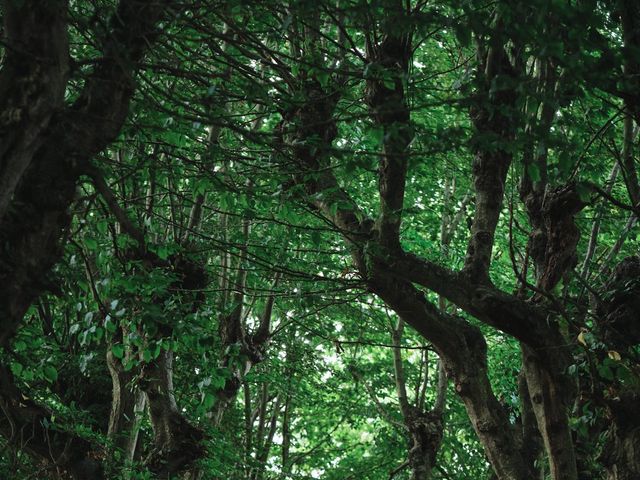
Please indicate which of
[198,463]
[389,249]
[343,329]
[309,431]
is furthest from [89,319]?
[309,431]

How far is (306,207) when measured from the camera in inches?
261

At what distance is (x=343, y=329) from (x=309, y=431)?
13.7 ft

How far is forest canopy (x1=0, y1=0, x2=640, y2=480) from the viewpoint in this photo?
389cm

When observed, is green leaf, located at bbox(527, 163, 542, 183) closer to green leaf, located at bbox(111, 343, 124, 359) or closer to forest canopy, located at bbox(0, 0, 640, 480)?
forest canopy, located at bbox(0, 0, 640, 480)

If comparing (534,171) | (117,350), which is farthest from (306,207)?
(534,171)

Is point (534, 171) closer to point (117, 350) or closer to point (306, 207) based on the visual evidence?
point (306, 207)

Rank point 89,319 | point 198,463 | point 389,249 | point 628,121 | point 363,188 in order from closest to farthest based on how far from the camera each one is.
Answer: point 89,319 → point 389,249 → point 628,121 → point 198,463 → point 363,188

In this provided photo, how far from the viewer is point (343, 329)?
54.1 ft

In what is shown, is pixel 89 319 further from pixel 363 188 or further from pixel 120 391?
pixel 363 188

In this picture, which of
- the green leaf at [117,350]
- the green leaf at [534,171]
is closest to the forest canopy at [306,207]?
the green leaf at [534,171]

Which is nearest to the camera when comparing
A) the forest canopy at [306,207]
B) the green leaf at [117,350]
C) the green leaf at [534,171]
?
the forest canopy at [306,207]

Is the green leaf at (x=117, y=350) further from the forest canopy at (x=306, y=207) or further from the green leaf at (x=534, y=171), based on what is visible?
the green leaf at (x=534, y=171)

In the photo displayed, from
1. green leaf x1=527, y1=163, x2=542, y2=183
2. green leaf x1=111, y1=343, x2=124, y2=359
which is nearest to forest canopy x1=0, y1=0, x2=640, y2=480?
green leaf x1=527, y1=163, x2=542, y2=183

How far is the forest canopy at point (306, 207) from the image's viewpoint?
3.89 meters
